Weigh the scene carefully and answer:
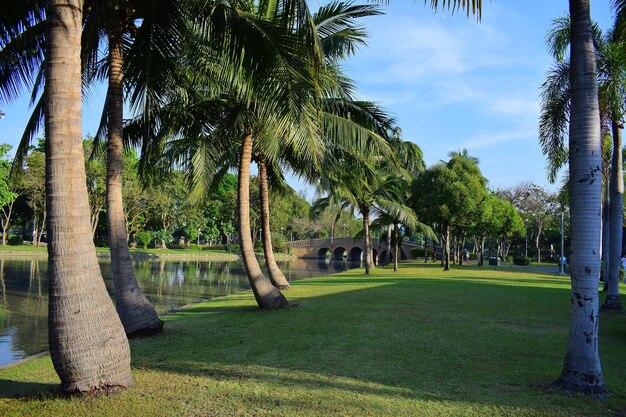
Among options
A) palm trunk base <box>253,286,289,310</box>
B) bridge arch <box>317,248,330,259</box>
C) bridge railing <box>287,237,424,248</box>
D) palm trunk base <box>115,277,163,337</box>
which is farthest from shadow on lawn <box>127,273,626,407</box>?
bridge arch <box>317,248,330,259</box>

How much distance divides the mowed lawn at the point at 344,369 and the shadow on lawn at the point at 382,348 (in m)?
0.02

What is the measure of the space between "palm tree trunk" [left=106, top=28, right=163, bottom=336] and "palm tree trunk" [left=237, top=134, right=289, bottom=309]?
358 cm

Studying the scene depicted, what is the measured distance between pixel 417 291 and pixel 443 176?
50.4 ft

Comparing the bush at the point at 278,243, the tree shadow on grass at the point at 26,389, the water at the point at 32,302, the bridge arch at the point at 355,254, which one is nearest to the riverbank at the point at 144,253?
the bush at the point at 278,243

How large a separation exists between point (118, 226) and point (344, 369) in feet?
15.2

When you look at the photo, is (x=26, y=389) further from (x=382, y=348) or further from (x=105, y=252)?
(x=105, y=252)

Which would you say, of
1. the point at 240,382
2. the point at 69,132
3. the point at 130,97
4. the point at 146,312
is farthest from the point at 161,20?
the point at 240,382

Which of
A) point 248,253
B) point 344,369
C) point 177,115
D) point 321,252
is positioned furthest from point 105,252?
point 344,369

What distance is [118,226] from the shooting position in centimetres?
824

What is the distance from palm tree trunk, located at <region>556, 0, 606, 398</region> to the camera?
5340mm

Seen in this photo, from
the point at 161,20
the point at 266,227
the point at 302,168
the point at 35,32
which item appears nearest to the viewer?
the point at 161,20

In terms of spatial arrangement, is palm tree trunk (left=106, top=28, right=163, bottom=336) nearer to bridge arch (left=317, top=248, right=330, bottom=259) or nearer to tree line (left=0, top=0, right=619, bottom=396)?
tree line (left=0, top=0, right=619, bottom=396)

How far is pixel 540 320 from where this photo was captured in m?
10.6

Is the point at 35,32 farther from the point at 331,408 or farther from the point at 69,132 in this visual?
the point at 331,408
